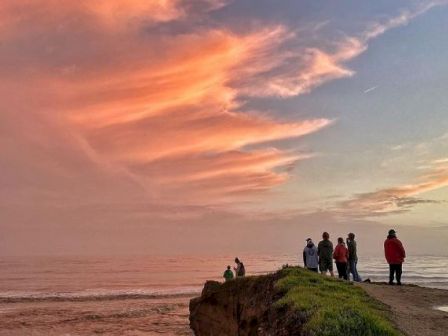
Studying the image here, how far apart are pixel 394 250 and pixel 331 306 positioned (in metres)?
11.5

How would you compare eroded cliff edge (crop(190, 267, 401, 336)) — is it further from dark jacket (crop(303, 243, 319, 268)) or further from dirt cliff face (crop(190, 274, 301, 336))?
dark jacket (crop(303, 243, 319, 268))

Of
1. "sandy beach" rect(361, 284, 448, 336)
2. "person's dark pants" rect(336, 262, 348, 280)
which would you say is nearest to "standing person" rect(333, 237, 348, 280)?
"person's dark pants" rect(336, 262, 348, 280)

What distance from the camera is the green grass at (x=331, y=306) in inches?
358

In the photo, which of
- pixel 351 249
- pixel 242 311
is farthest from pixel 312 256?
pixel 242 311

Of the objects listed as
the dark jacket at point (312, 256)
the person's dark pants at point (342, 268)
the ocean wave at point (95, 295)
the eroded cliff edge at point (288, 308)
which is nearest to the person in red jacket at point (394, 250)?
the person's dark pants at point (342, 268)

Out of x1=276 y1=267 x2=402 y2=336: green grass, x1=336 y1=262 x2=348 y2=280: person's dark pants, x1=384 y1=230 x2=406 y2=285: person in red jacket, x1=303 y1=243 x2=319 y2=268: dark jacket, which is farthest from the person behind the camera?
x1=336 y1=262 x2=348 y2=280: person's dark pants

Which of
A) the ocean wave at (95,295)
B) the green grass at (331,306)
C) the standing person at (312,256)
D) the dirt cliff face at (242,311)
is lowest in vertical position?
the ocean wave at (95,295)

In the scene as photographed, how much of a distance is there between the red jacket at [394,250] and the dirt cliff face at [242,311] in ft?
21.1

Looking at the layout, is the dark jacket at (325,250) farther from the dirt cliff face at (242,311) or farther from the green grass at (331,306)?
the green grass at (331,306)

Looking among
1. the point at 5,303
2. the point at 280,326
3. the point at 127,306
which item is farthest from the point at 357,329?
the point at 5,303

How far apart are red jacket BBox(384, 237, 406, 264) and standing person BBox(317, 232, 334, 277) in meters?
2.87

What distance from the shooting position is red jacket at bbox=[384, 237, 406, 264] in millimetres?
21312

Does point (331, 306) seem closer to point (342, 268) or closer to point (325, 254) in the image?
point (325, 254)

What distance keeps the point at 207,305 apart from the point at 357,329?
16406 mm
